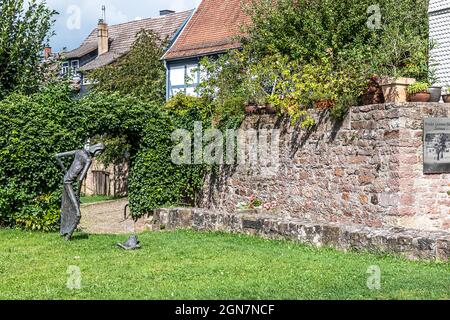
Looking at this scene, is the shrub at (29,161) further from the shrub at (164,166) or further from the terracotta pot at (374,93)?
the terracotta pot at (374,93)

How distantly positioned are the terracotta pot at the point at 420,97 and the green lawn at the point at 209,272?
11.7ft

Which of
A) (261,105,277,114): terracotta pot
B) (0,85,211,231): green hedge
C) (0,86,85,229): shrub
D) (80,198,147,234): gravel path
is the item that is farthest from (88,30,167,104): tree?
(0,86,85,229): shrub

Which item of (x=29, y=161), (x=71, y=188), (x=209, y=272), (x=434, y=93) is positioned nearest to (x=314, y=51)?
(x=434, y=93)

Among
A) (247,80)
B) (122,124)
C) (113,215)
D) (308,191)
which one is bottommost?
(113,215)

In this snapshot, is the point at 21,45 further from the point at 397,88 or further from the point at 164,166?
the point at 397,88

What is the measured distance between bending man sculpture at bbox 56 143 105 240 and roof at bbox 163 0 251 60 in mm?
12817

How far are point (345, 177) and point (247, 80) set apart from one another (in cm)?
426

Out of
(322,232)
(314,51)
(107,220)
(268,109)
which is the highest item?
(314,51)

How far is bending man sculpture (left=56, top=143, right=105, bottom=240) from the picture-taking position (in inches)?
528

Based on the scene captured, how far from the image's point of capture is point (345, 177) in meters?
14.4

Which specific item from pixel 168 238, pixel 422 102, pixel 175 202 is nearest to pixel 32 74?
pixel 175 202

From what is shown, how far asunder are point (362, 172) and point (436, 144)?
4.96 ft

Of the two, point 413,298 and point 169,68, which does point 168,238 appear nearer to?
point 413,298

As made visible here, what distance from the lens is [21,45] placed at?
762 inches
